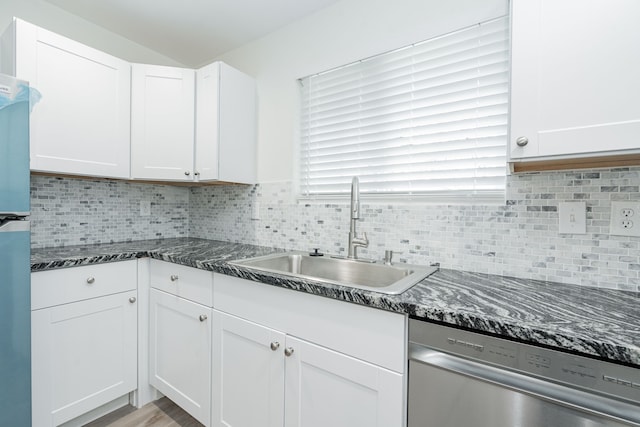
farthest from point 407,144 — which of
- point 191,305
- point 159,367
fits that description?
point 159,367

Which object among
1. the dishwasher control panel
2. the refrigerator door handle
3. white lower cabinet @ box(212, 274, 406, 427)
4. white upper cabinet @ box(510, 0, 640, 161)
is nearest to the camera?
the dishwasher control panel

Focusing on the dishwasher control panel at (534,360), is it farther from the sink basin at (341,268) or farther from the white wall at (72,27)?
the white wall at (72,27)

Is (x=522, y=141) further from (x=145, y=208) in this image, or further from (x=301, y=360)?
(x=145, y=208)

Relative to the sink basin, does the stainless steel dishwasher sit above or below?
below

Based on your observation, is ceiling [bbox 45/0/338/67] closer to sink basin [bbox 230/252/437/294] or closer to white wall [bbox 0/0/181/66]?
white wall [bbox 0/0/181/66]

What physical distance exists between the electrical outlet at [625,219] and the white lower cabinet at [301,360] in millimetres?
870

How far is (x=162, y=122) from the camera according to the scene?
80.7 inches

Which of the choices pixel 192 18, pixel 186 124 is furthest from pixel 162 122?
pixel 192 18

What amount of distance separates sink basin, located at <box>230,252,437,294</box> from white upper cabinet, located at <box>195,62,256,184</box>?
70 centimetres

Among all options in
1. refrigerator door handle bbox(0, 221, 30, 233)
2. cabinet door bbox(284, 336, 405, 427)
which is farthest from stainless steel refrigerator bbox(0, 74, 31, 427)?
cabinet door bbox(284, 336, 405, 427)

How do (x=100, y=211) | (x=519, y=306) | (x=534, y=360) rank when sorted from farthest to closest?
(x=100, y=211) → (x=519, y=306) → (x=534, y=360)

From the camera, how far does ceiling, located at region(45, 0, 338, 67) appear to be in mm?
1841

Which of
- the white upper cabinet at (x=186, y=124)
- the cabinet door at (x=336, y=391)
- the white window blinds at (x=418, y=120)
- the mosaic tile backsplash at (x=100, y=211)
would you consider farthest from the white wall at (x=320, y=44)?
the cabinet door at (x=336, y=391)

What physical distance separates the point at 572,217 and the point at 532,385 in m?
0.73
